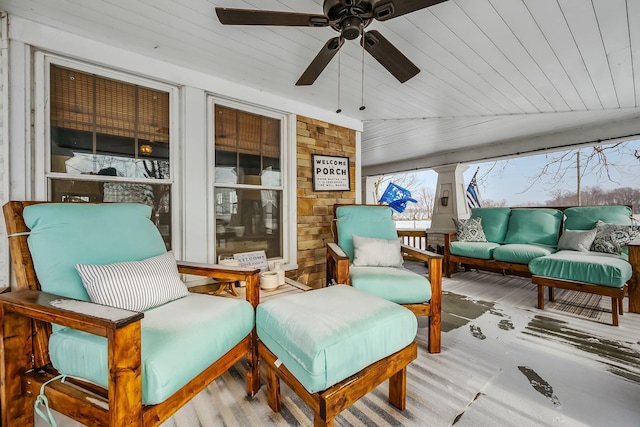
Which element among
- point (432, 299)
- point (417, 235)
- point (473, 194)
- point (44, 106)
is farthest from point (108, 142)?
point (473, 194)

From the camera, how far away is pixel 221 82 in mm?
2424

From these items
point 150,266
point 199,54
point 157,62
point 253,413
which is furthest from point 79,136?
point 253,413

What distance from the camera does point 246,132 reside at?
267 cm

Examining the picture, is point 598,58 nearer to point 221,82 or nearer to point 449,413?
point 449,413

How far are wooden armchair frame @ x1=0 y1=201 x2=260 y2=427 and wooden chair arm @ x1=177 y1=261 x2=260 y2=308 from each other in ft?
0.71

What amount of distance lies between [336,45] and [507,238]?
365cm

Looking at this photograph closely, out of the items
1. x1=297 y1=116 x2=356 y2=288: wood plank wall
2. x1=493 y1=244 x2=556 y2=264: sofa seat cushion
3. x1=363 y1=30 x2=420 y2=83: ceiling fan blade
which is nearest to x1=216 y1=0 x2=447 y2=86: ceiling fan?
x1=363 y1=30 x2=420 y2=83: ceiling fan blade

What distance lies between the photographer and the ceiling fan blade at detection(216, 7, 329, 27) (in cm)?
126

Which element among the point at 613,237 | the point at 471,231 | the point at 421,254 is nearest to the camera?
the point at 421,254

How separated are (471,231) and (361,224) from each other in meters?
2.17

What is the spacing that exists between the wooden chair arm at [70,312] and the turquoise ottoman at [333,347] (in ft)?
1.83

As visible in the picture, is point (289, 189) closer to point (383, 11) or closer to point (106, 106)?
point (106, 106)

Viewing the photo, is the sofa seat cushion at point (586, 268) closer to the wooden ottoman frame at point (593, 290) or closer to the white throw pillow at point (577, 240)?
the wooden ottoman frame at point (593, 290)

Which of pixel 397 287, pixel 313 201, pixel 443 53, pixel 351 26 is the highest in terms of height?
pixel 443 53
